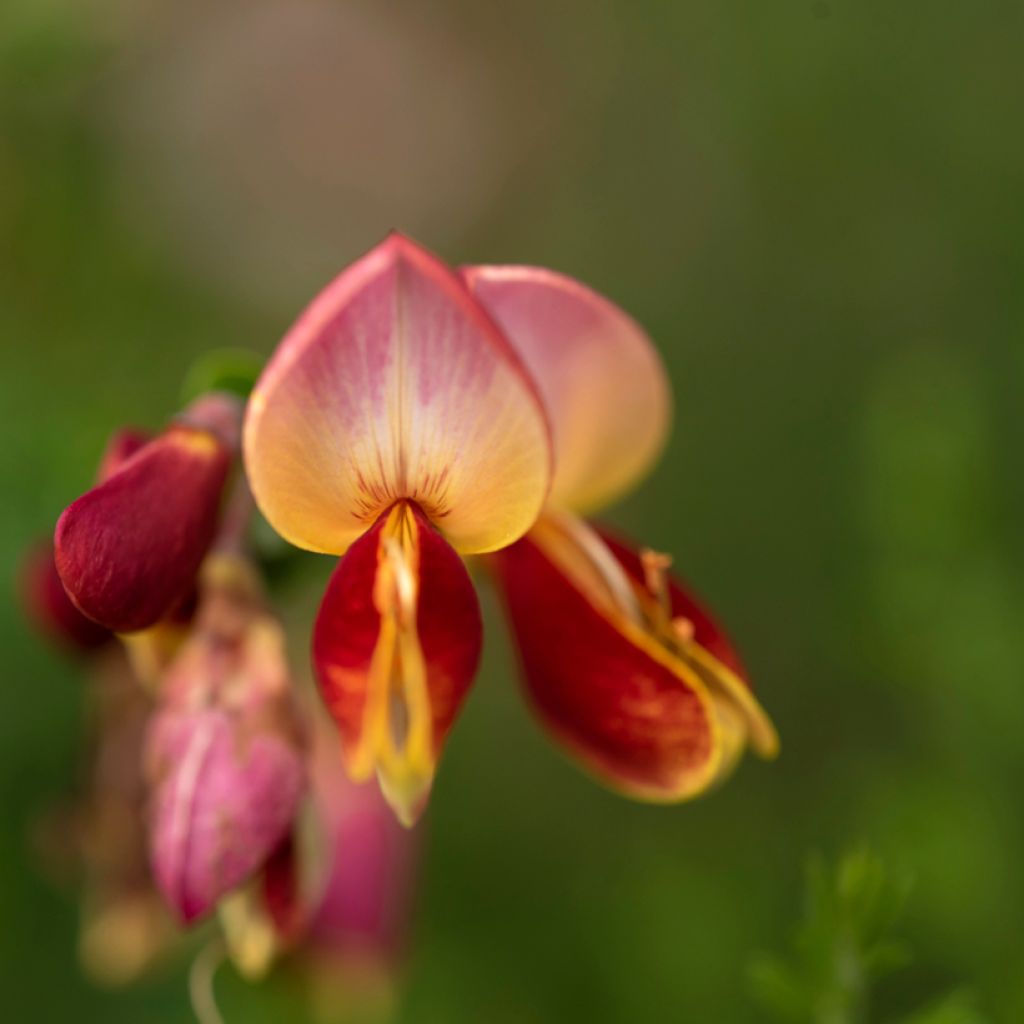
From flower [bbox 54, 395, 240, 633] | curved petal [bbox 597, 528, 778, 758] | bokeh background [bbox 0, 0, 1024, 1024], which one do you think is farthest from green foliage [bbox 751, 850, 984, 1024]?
bokeh background [bbox 0, 0, 1024, 1024]

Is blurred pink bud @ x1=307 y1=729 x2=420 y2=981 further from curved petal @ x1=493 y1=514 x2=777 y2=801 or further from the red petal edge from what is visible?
the red petal edge

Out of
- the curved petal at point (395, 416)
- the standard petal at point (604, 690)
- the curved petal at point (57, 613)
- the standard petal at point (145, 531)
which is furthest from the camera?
the curved petal at point (57, 613)

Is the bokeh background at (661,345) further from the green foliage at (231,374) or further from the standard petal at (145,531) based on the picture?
the standard petal at (145,531)

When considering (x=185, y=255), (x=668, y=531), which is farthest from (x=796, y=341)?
(x=185, y=255)

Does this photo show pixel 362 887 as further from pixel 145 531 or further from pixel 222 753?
pixel 145 531

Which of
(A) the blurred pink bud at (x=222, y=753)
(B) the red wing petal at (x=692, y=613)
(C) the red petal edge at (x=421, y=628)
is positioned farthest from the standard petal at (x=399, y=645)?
(B) the red wing petal at (x=692, y=613)

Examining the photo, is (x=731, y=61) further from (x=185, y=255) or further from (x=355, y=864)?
(x=355, y=864)

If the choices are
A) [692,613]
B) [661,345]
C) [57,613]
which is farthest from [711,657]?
[661,345]
